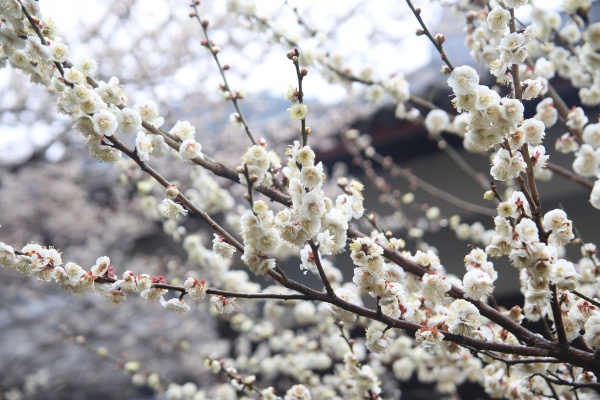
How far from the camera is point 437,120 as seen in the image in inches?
106

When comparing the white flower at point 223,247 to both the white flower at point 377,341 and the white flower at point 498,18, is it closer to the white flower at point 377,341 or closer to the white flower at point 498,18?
the white flower at point 377,341

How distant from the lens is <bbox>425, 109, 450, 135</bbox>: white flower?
8.67 feet

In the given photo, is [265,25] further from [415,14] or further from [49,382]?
[49,382]

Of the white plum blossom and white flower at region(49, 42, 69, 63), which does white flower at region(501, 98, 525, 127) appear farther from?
white flower at region(49, 42, 69, 63)

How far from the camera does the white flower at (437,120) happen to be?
8.67 feet

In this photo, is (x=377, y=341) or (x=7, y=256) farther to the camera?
(x=377, y=341)

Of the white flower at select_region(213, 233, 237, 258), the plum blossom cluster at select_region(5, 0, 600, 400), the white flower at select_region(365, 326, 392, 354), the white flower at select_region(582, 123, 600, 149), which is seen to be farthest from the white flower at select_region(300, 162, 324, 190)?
the white flower at select_region(582, 123, 600, 149)

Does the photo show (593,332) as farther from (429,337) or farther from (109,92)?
(109,92)

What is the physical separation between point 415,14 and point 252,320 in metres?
2.31

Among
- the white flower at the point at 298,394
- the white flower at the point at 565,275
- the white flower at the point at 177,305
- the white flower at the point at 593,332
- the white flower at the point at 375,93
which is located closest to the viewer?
the white flower at the point at 565,275

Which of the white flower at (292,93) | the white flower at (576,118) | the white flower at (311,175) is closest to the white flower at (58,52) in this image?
the white flower at (292,93)

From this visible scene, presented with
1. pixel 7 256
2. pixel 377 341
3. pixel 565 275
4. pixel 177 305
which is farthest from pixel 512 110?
pixel 7 256

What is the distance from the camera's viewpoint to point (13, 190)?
583 centimetres

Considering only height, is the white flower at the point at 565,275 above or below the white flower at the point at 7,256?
above
